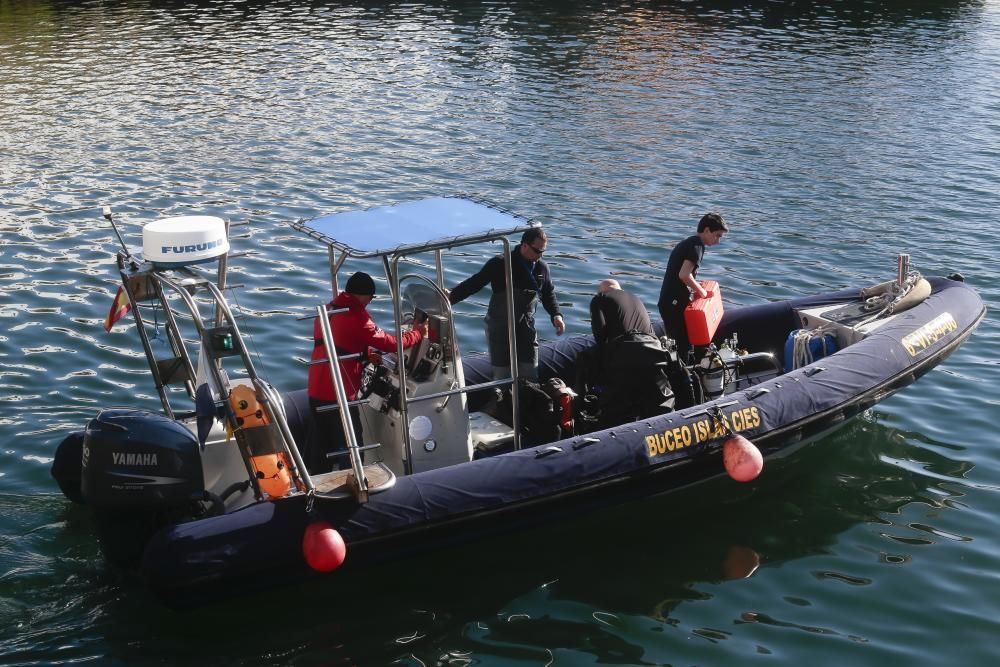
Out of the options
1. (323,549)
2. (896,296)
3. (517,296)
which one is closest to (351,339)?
(517,296)

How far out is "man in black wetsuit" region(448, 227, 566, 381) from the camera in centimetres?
745

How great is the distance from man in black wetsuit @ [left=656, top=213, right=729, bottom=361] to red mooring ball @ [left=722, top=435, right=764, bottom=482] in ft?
4.40

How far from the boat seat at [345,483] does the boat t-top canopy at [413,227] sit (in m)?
1.19

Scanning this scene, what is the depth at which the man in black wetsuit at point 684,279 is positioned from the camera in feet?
26.8

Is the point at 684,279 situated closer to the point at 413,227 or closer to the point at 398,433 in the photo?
the point at 413,227

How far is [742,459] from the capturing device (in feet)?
23.2

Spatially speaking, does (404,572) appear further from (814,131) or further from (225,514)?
(814,131)

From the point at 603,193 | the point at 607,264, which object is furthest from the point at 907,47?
the point at 607,264

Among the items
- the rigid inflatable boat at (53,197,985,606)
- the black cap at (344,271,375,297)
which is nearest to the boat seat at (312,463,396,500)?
the rigid inflatable boat at (53,197,985,606)

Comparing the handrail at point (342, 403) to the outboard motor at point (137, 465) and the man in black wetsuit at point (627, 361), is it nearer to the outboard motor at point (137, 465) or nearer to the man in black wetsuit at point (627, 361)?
the outboard motor at point (137, 465)

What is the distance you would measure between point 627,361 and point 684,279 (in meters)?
1.01

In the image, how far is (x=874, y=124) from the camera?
18156 mm

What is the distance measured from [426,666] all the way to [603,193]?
9.32 meters

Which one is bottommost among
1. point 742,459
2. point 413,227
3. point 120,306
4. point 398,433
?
point 742,459
